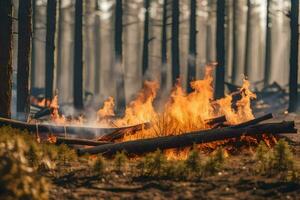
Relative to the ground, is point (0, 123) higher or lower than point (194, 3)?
lower

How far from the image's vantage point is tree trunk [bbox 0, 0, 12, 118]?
11812 mm

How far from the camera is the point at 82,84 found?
24.4 meters

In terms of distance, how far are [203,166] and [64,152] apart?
2559 millimetres

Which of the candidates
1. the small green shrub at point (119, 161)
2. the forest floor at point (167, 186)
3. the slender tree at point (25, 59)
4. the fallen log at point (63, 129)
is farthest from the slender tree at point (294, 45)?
the small green shrub at point (119, 161)

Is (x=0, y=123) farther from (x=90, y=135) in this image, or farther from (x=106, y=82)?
(x=106, y=82)

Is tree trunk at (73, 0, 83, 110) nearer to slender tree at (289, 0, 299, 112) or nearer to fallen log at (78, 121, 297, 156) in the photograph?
slender tree at (289, 0, 299, 112)

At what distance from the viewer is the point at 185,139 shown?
352 inches

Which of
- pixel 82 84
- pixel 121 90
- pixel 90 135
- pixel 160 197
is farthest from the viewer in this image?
pixel 121 90

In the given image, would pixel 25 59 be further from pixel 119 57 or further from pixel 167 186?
pixel 119 57

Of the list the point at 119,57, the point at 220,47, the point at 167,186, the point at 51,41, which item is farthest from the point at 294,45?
the point at 167,186

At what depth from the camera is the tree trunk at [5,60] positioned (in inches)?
465

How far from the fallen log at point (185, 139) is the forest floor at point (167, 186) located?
1057 millimetres

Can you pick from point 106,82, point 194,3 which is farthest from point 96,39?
point 194,3

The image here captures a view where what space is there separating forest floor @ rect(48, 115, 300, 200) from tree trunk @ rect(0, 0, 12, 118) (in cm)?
471
